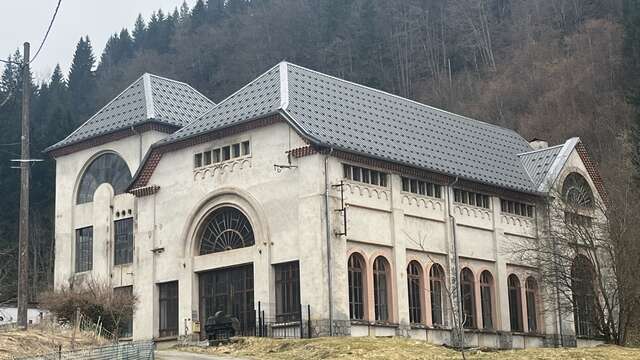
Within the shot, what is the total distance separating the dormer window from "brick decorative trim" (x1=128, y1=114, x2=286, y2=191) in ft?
1.82

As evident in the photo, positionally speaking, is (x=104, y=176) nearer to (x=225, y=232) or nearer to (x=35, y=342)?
(x=225, y=232)

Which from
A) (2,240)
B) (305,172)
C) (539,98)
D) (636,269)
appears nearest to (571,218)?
(636,269)

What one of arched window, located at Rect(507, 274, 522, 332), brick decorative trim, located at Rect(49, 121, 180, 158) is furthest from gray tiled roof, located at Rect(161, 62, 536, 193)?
brick decorative trim, located at Rect(49, 121, 180, 158)

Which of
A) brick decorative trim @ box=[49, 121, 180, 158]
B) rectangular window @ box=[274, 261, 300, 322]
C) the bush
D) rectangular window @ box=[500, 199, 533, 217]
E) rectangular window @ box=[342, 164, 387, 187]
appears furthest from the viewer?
brick decorative trim @ box=[49, 121, 180, 158]

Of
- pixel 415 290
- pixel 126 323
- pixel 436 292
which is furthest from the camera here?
pixel 126 323

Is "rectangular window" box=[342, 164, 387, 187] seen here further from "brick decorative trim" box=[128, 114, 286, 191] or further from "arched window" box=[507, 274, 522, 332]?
"arched window" box=[507, 274, 522, 332]

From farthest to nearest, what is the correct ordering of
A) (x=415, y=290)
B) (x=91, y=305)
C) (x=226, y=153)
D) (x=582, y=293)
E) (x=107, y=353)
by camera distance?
(x=582, y=293) → (x=415, y=290) → (x=226, y=153) → (x=91, y=305) → (x=107, y=353)

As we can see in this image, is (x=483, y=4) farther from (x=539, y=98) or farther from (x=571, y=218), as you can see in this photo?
(x=571, y=218)

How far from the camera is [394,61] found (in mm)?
110688

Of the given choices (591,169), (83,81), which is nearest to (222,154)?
(591,169)

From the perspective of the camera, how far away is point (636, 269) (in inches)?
1921

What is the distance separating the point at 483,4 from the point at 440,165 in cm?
6779

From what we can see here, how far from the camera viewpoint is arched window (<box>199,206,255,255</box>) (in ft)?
152

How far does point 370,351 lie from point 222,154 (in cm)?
1594
